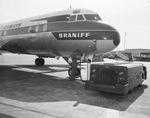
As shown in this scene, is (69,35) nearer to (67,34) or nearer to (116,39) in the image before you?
(67,34)

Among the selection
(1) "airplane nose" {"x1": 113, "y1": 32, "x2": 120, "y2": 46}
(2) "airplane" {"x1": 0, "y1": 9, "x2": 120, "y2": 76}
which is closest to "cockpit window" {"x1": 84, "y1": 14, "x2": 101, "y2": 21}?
(2) "airplane" {"x1": 0, "y1": 9, "x2": 120, "y2": 76}

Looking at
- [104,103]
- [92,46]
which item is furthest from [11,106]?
[92,46]

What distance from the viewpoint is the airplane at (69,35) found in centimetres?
1055

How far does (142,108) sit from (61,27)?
7.72 meters

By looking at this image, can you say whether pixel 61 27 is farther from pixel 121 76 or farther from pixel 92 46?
pixel 121 76

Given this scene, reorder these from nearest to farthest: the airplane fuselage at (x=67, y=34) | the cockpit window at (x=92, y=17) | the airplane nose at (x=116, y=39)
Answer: the airplane nose at (x=116, y=39)
the airplane fuselage at (x=67, y=34)
the cockpit window at (x=92, y=17)

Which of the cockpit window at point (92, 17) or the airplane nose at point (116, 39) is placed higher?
the cockpit window at point (92, 17)

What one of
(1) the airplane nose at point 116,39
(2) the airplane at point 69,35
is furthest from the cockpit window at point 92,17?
(1) the airplane nose at point 116,39

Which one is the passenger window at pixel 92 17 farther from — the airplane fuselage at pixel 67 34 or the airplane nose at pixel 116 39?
the airplane nose at pixel 116 39

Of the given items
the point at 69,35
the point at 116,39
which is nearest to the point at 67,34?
the point at 69,35

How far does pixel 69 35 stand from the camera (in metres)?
11.6

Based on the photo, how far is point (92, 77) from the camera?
334 inches

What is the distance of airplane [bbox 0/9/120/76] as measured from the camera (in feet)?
34.6

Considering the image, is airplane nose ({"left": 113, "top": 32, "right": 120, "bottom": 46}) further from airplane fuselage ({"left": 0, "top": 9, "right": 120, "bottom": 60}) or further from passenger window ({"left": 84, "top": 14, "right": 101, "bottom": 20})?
passenger window ({"left": 84, "top": 14, "right": 101, "bottom": 20})
